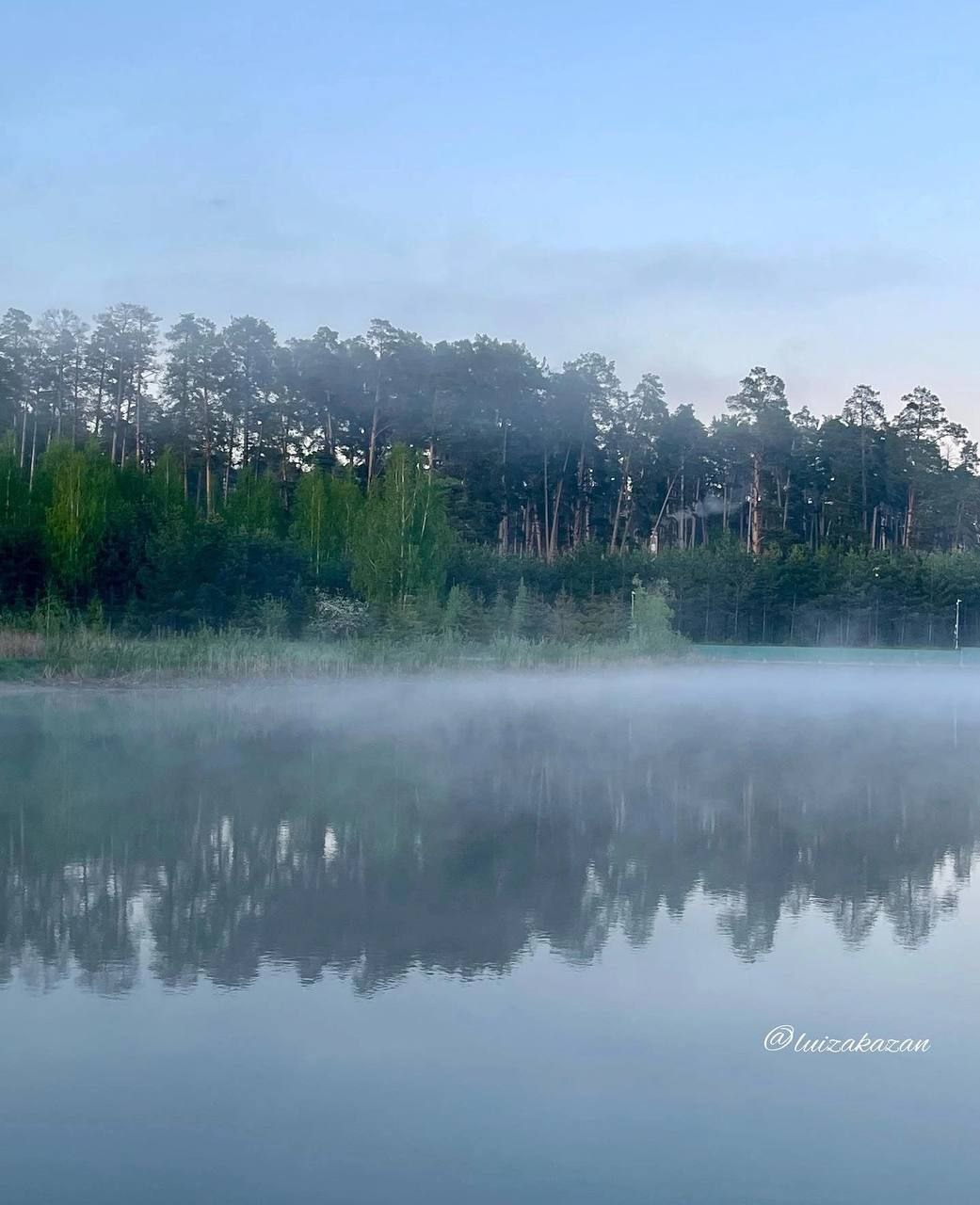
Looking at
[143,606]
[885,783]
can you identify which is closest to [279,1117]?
[885,783]

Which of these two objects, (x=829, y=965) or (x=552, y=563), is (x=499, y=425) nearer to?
(x=552, y=563)

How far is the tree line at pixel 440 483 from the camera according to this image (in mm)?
39750

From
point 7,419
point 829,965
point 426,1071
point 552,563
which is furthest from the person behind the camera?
point 7,419

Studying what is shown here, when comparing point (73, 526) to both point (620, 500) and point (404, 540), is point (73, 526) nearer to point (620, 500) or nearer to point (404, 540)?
point (404, 540)

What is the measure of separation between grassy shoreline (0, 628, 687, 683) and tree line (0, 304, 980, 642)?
374 cm

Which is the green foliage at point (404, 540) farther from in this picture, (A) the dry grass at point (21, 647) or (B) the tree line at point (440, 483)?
(A) the dry grass at point (21, 647)

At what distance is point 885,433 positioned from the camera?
3147 inches

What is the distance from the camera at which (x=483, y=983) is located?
21.3 ft

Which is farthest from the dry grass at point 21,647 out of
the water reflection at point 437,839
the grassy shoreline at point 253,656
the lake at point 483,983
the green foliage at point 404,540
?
the lake at point 483,983

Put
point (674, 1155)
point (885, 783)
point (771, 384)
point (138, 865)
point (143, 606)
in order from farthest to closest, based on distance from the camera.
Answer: point (771, 384)
point (143, 606)
point (885, 783)
point (138, 865)
point (674, 1155)

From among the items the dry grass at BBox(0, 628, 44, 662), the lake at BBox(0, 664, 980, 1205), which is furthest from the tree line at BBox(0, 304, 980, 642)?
the lake at BBox(0, 664, 980, 1205)

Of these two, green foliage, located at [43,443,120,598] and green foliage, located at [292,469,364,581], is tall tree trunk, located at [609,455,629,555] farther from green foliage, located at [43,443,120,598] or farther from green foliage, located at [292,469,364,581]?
green foliage, located at [43,443,120,598]

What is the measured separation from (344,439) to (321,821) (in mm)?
57084

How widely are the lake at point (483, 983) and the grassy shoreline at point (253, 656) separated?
40.5ft
